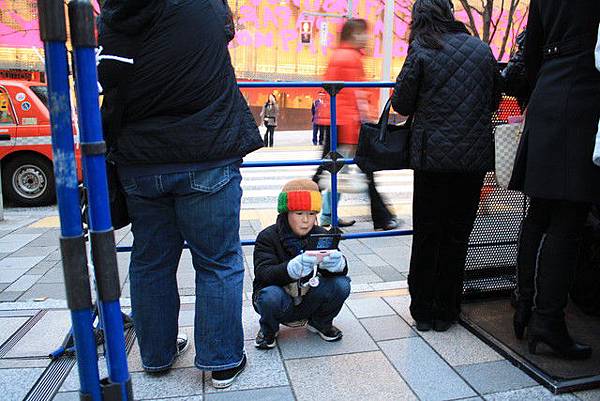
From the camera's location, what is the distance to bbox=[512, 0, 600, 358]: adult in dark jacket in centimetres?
235

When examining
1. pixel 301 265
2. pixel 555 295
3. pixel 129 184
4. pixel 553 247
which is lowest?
pixel 555 295

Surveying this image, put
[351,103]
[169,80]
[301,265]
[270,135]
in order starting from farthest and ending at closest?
1. [270,135]
2. [351,103]
3. [301,265]
4. [169,80]

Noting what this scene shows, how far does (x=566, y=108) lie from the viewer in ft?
7.80

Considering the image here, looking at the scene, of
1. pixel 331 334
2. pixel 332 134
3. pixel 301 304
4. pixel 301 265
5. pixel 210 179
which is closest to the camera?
pixel 210 179

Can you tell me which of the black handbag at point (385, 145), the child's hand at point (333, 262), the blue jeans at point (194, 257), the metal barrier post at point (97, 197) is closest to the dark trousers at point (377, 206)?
the black handbag at point (385, 145)

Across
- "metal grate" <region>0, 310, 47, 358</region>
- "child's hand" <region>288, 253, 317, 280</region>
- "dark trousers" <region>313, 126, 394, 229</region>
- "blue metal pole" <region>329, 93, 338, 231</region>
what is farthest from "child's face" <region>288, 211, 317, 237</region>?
"dark trousers" <region>313, 126, 394, 229</region>

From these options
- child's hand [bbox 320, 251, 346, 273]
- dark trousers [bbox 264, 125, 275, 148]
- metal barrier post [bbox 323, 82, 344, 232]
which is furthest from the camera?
dark trousers [bbox 264, 125, 275, 148]

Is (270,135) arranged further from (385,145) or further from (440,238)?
(440,238)

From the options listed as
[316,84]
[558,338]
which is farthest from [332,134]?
[558,338]

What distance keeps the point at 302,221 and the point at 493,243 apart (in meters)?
1.32

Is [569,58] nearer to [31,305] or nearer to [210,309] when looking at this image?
[210,309]

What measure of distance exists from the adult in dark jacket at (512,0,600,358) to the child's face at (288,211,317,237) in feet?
3.37

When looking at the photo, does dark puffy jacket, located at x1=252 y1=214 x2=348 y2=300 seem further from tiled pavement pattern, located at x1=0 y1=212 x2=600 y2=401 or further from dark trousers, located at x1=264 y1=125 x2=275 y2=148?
dark trousers, located at x1=264 y1=125 x2=275 y2=148

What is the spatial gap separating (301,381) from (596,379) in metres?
1.34
